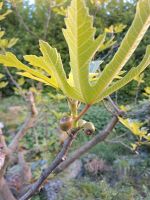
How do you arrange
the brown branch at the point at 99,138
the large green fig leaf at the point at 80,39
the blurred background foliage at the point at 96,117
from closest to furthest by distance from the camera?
the large green fig leaf at the point at 80,39 → the brown branch at the point at 99,138 → the blurred background foliage at the point at 96,117

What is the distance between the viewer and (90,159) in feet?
14.1

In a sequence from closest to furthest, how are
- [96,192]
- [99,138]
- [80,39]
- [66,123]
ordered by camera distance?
1. [80,39]
2. [66,123]
3. [99,138]
4. [96,192]

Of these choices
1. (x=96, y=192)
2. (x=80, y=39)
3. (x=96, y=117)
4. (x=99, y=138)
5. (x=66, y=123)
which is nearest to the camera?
(x=80, y=39)

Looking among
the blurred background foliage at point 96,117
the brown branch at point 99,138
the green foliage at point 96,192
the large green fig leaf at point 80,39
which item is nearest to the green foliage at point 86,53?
the large green fig leaf at point 80,39

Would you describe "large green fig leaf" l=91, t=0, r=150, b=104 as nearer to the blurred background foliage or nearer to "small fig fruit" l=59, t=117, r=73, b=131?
"small fig fruit" l=59, t=117, r=73, b=131

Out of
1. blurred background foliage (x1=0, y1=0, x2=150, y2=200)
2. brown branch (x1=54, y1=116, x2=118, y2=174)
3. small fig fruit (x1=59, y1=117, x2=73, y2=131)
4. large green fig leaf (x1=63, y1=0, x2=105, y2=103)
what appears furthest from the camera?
blurred background foliage (x1=0, y1=0, x2=150, y2=200)

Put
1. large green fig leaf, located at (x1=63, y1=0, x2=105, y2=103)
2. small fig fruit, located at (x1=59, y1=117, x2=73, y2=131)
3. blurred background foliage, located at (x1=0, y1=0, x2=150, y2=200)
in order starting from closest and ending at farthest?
1. large green fig leaf, located at (x1=63, y1=0, x2=105, y2=103)
2. small fig fruit, located at (x1=59, y1=117, x2=73, y2=131)
3. blurred background foliage, located at (x1=0, y1=0, x2=150, y2=200)

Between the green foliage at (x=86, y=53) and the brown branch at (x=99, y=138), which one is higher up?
the green foliage at (x=86, y=53)

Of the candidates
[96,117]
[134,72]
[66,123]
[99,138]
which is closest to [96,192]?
[99,138]

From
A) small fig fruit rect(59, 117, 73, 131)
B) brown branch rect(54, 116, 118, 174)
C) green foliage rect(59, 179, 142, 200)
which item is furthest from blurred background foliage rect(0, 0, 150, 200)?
small fig fruit rect(59, 117, 73, 131)

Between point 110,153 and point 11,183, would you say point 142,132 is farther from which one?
point 110,153

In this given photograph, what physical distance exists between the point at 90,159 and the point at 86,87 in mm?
3788

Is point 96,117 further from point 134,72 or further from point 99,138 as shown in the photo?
point 134,72

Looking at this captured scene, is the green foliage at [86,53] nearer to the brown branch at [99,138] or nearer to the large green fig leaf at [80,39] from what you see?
the large green fig leaf at [80,39]
